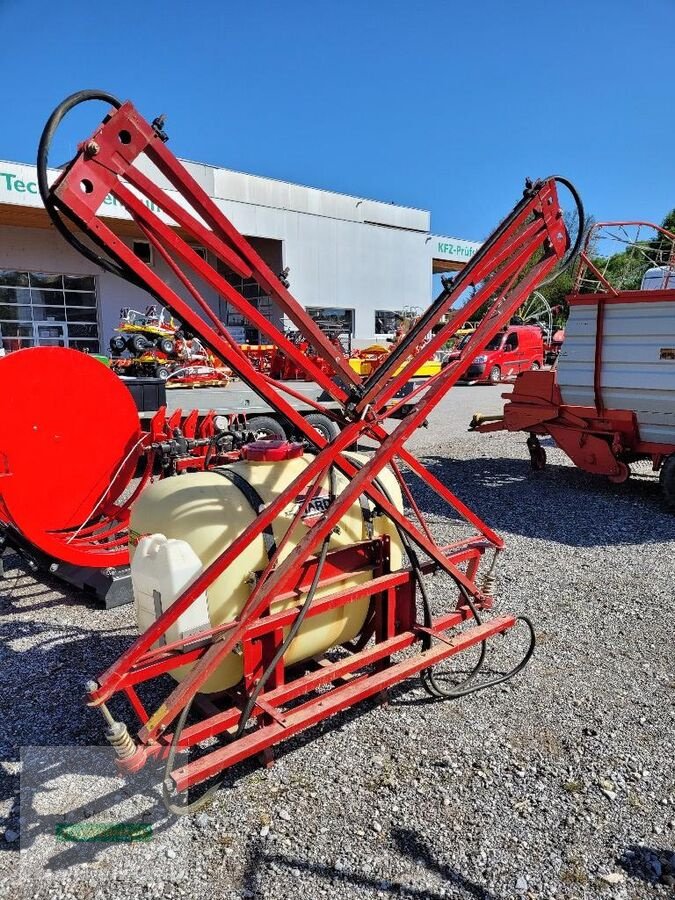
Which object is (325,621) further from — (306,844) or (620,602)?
(620,602)

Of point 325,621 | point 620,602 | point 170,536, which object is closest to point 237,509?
point 170,536

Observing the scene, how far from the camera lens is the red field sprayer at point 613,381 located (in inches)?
262

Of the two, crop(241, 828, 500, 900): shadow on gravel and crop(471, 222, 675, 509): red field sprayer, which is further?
crop(471, 222, 675, 509): red field sprayer

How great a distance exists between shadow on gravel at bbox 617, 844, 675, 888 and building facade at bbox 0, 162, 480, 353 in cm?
1997

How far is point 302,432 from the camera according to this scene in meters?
2.79

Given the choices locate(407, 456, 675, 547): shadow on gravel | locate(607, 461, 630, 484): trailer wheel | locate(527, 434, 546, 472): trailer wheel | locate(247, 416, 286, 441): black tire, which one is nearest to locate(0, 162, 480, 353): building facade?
locate(247, 416, 286, 441): black tire

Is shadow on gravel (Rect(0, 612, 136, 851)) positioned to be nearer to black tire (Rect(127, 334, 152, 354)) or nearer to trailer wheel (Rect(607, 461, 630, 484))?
trailer wheel (Rect(607, 461, 630, 484))

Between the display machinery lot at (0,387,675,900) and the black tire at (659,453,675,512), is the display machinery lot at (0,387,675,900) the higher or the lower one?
the lower one

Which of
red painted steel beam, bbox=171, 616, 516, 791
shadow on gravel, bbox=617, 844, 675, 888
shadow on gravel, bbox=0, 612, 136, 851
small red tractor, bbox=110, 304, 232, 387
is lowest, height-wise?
shadow on gravel, bbox=617, 844, 675, 888

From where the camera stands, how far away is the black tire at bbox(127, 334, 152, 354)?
17375 mm

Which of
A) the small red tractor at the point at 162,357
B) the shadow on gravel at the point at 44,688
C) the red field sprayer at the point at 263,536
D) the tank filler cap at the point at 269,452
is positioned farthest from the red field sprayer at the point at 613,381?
the small red tractor at the point at 162,357

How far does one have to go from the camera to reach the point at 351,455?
3.72 m

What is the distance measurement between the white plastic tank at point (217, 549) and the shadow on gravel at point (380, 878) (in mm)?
718

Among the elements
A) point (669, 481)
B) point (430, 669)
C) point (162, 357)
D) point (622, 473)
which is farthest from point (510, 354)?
point (430, 669)
